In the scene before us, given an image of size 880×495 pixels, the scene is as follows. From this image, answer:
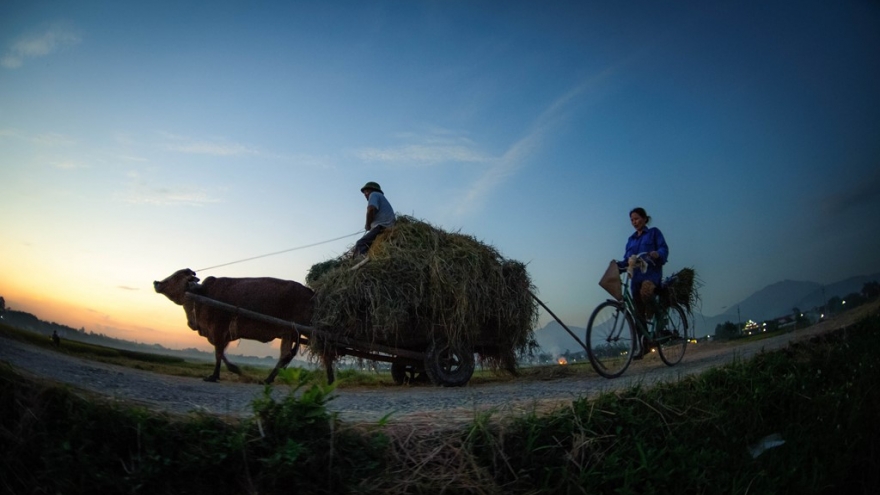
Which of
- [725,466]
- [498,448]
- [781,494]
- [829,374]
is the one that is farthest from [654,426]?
[829,374]

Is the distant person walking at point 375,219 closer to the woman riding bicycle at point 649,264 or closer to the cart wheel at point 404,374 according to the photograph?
the cart wheel at point 404,374

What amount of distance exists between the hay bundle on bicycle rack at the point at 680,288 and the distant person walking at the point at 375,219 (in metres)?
3.55

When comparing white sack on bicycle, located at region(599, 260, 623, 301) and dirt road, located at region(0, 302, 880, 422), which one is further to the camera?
white sack on bicycle, located at region(599, 260, 623, 301)

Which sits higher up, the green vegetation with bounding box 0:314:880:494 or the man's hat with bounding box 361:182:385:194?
the man's hat with bounding box 361:182:385:194

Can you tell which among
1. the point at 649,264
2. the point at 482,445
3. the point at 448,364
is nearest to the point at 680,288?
the point at 649,264

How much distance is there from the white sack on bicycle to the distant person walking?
8.77ft

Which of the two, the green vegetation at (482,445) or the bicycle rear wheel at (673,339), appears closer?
the green vegetation at (482,445)

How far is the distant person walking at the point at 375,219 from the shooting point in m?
6.95

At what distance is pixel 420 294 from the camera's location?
6270 millimetres

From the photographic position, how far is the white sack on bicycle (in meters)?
6.66

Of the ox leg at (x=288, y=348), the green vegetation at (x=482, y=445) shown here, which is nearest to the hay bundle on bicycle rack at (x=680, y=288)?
the green vegetation at (x=482, y=445)

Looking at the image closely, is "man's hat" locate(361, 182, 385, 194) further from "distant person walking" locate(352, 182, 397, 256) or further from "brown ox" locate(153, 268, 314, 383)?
"brown ox" locate(153, 268, 314, 383)

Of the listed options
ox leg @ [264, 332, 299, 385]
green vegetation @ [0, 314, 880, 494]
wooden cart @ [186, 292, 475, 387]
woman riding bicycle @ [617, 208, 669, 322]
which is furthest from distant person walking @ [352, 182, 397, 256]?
green vegetation @ [0, 314, 880, 494]

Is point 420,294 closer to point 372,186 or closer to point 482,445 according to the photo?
point 372,186
